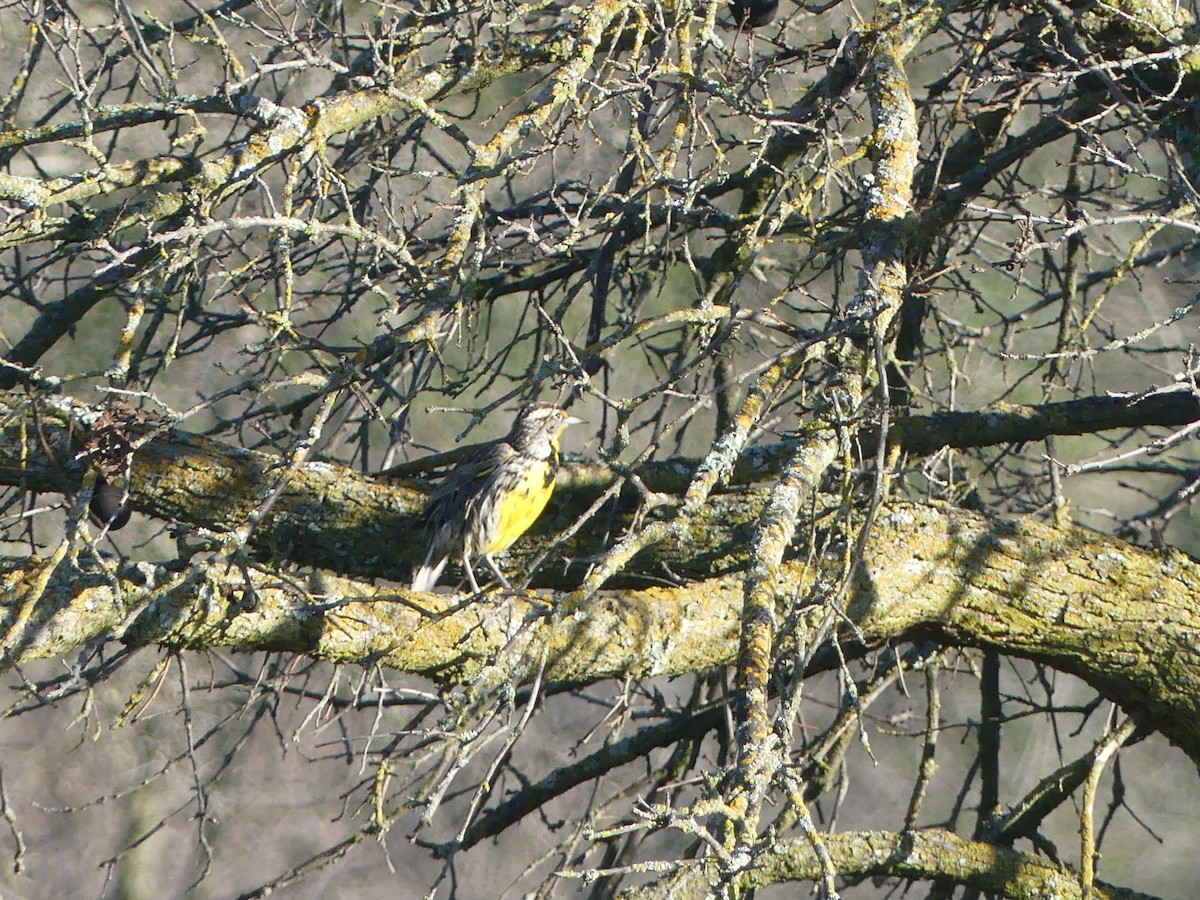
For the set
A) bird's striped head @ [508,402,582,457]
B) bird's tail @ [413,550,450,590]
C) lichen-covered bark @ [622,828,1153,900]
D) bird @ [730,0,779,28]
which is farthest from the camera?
bird's striped head @ [508,402,582,457]

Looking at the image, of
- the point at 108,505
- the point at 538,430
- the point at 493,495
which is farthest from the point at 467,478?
the point at 108,505

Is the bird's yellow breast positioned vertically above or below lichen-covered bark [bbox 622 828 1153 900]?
above

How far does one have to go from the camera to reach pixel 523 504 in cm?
468

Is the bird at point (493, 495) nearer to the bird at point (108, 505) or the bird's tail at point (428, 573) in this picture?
the bird's tail at point (428, 573)

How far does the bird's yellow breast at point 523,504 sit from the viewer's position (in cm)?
449

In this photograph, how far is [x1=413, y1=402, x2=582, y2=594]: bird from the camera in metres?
4.09

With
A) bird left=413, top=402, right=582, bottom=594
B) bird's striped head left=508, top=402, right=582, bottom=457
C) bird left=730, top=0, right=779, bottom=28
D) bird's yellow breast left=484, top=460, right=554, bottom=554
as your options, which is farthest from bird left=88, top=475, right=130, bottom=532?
bird left=730, top=0, right=779, bottom=28

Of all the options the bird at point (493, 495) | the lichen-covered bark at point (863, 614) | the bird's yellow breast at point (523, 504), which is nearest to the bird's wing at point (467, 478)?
the bird at point (493, 495)

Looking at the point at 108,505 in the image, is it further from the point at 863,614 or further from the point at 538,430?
the point at 863,614

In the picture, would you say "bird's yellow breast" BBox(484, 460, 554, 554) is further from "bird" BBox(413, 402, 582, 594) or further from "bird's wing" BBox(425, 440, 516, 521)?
"bird's wing" BBox(425, 440, 516, 521)

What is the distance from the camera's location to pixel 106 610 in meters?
2.92

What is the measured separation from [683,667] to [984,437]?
128 cm

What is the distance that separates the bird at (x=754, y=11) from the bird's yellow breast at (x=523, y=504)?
5.30 feet

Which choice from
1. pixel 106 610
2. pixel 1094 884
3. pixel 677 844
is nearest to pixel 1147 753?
pixel 677 844
